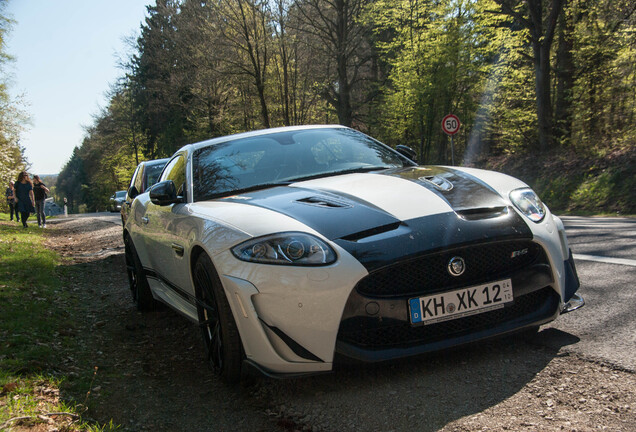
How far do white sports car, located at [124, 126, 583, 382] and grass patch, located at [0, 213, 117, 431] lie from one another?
89 centimetres

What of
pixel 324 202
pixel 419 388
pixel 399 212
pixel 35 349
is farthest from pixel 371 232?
pixel 35 349

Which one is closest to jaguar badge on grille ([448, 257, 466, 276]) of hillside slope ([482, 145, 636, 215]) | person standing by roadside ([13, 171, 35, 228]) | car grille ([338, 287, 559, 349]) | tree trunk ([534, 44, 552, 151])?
car grille ([338, 287, 559, 349])

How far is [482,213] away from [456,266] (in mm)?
411

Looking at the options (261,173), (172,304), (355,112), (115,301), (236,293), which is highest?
(355,112)

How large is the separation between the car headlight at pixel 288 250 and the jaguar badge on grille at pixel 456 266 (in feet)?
1.93

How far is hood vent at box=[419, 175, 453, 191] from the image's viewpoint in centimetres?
344

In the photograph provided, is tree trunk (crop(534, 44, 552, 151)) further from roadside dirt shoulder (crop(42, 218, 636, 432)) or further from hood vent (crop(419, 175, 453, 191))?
Result: roadside dirt shoulder (crop(42, 218, 636, 432))

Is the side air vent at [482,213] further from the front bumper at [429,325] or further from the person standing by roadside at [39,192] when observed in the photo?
the person standing by roadside at [39,192]

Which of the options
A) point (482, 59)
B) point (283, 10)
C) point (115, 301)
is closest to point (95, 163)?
point (283, 10)

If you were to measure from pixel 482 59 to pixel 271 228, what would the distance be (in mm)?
24231

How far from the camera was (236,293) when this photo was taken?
2.92 m

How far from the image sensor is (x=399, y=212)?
3.05 metres

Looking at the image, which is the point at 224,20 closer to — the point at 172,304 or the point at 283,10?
the point at 283,10

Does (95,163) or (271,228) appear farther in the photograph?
(95,163)
